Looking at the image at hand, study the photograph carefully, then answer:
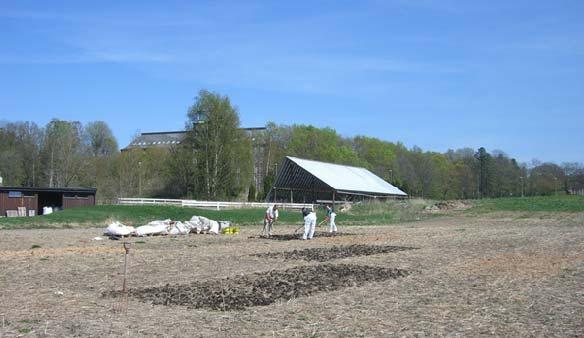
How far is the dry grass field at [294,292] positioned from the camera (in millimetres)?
9836

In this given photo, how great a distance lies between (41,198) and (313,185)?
112 feet

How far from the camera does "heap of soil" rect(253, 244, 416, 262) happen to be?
21.9 m

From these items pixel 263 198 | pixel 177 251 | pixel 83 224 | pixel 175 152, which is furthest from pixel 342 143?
→ pixel 177 251

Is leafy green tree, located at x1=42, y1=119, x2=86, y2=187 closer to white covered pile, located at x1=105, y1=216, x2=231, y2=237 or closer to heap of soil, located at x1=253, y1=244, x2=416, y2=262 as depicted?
white covered pile, located at x1=105, y1=216, x2=231, y2=237

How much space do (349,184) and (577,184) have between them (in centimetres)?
8645

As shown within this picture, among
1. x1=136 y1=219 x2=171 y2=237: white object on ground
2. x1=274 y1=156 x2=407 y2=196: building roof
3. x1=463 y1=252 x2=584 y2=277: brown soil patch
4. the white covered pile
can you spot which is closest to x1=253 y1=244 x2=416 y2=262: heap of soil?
x1=463 y1=252 x2=584 y2=277: brown soil patch

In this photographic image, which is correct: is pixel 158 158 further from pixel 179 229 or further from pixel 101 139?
pixel 179 229

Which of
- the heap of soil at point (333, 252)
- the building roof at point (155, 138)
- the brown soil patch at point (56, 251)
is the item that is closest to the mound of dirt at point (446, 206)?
the heap of soil at point (333, 252)

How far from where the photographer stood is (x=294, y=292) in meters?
13.6

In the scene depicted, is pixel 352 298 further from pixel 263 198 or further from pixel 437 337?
pixel 263 198

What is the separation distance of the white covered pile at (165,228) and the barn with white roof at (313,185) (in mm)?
42416

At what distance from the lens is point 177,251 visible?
964 inches

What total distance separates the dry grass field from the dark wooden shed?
37.0 meters

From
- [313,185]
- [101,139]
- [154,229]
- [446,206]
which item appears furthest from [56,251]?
[101,139]
